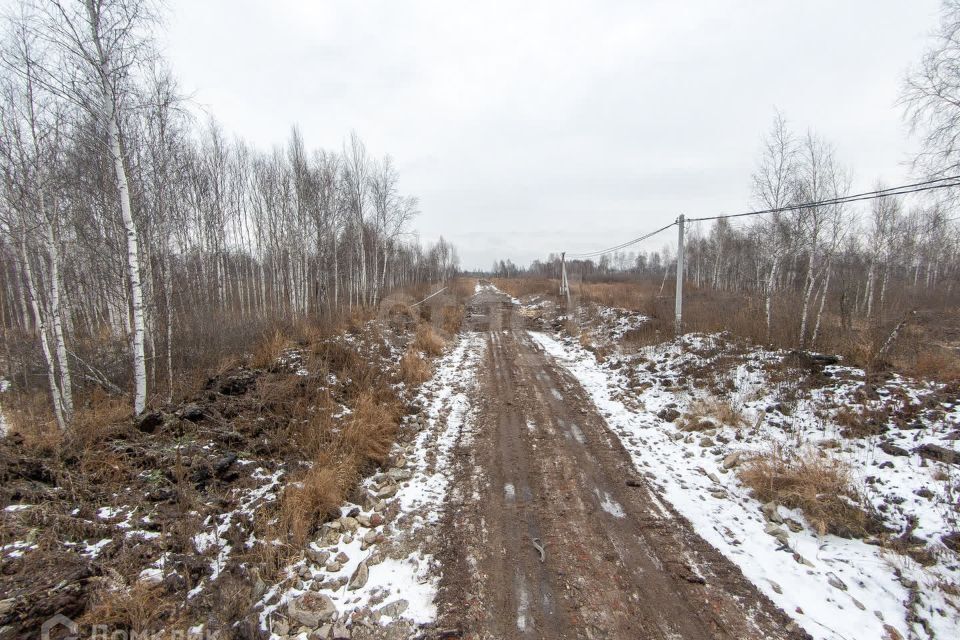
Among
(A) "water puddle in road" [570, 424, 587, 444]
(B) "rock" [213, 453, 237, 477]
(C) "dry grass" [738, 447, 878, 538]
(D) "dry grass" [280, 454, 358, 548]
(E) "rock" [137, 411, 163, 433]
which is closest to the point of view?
(D) "dry grass" [280, 454, 358, 548]

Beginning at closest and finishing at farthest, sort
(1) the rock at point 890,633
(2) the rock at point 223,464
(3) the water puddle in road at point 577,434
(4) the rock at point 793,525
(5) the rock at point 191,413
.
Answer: (1) the rock at point 890,633, (4) the rock at point 793,525, (2) the rock at point 223,464, (5) the rock at point 191,413, (3) the water puddle in road at point 577,434

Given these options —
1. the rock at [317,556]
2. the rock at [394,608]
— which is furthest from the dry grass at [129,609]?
the rock at [394,608]

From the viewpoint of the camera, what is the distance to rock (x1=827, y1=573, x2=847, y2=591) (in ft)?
10.6

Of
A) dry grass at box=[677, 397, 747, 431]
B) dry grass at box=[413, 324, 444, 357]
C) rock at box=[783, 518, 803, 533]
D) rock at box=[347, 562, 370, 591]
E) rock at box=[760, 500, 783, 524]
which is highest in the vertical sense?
dry grass at box=[413, 324, 444, 357]

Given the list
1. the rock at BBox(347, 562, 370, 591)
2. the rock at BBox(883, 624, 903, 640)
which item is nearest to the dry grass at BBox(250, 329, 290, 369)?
the rock at BBox(347, 562, 370, 591)

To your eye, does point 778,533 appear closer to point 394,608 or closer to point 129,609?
point 394,608

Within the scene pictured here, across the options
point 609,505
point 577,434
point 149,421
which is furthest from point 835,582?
point 149,421

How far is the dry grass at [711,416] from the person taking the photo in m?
6.55

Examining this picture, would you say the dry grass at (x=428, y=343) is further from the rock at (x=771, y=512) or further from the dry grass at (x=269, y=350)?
the rock at (x=771, y=512)

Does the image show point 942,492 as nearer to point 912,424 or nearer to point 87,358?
point 912,424

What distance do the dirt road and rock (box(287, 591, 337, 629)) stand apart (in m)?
1.01

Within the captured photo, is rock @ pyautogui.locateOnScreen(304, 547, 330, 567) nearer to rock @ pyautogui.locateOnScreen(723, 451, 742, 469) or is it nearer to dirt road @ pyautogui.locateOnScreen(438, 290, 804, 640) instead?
dirt road @ pyautogui.locateOnScreen(438, 290, 804, 640)

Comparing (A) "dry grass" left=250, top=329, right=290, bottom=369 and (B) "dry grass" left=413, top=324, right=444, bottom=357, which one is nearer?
(A) "dry grass" left=250, top=329, right=290, bottom=369

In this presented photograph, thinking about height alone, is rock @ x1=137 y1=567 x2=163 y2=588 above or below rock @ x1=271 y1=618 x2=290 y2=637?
above
